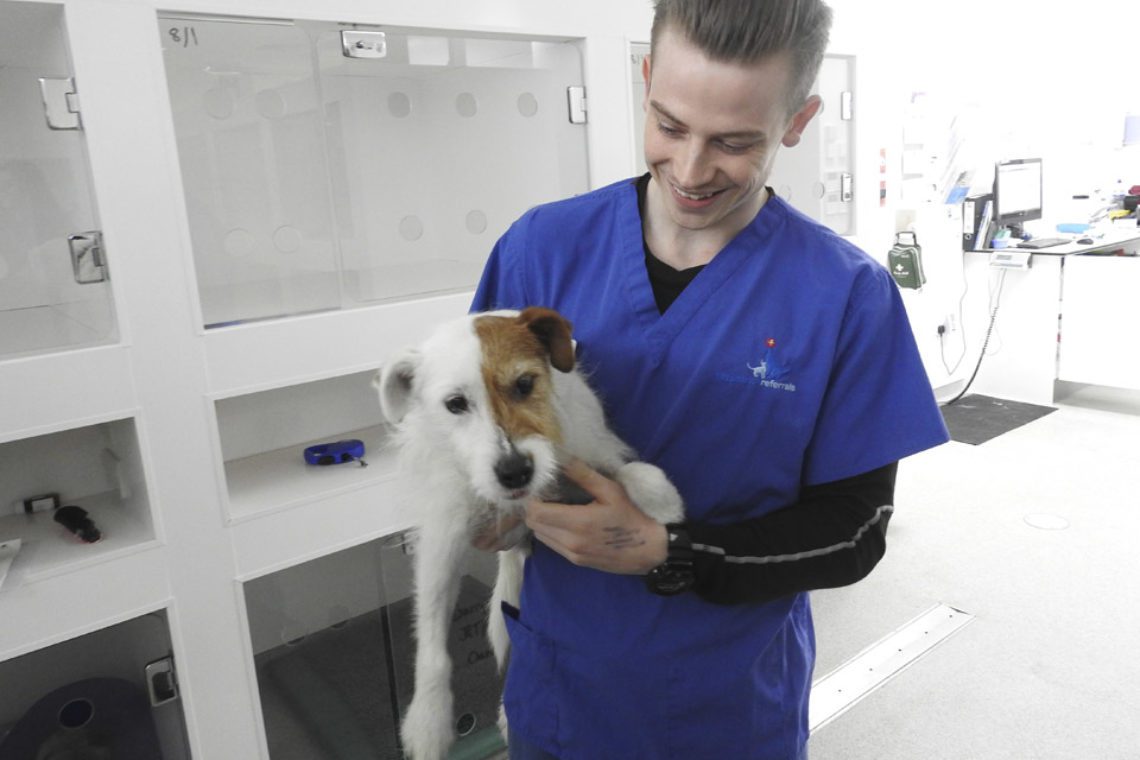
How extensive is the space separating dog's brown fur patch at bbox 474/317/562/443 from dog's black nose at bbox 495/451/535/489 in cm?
3

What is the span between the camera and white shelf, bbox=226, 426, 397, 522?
6.10ft

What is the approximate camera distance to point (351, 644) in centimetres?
238

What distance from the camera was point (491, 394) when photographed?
91 centimetres

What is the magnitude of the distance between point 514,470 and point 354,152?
161 cm

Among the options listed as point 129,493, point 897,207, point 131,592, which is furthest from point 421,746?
point 897,207

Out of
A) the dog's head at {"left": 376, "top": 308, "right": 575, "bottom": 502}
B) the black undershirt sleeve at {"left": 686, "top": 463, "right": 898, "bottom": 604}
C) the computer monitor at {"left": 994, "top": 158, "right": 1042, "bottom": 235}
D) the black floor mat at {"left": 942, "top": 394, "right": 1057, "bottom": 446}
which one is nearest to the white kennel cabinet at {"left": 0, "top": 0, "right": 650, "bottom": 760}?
the dog's head at {"left": 376, "top": 308, "right": 575, "bottom": 502}

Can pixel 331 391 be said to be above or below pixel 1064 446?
above

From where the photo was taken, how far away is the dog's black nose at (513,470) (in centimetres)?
85

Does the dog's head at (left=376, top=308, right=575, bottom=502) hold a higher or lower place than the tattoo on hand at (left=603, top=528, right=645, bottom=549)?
higher

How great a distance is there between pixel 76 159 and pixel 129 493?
73 centimetres

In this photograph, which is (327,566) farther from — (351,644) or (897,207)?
(897,207)

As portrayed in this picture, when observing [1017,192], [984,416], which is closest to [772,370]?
[984,416]

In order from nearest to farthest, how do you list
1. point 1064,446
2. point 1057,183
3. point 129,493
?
point 129,493 → point 1064,446 → point 1057,183

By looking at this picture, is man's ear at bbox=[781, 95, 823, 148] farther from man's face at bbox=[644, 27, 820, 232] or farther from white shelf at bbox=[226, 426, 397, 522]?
white shelf at bbox=[226, 426, 397, 522]
